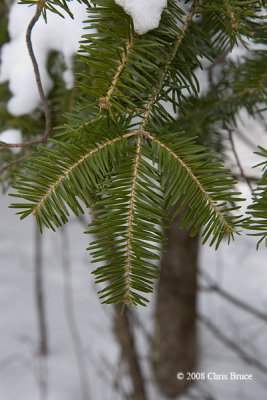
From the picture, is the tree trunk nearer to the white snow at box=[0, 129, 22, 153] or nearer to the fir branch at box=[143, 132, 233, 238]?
the white snow at box=[0, 129, 22, 153]

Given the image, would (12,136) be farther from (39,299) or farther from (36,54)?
(39,299)

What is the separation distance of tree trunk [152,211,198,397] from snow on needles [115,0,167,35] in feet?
3.31

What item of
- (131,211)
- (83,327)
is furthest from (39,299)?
(131,211)

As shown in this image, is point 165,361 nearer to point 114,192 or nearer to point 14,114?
point 14,114

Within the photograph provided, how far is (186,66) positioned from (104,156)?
84mm

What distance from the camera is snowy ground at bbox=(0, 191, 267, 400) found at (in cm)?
150

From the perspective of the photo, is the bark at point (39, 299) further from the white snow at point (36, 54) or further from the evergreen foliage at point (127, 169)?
the evergreen foliage at point (127, 169)

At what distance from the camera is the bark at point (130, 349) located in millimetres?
866

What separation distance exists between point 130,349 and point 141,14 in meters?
0.84

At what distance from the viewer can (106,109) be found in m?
0.22

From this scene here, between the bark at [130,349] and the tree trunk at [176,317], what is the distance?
35 cm

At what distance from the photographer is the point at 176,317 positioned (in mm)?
1430

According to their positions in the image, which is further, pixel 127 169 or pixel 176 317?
pixel 176 317

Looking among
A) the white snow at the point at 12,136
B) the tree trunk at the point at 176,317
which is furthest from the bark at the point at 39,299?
the white snow at the point at 12,136
